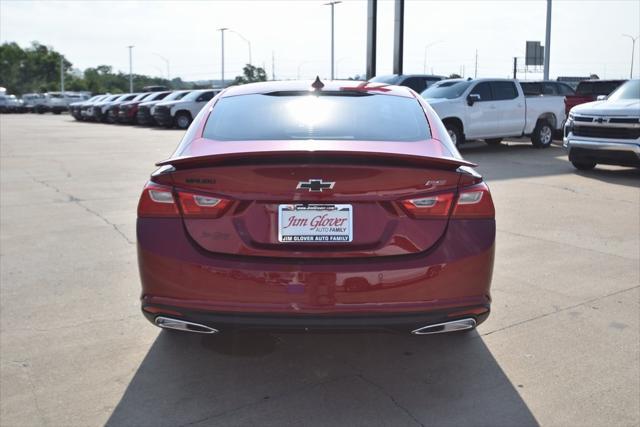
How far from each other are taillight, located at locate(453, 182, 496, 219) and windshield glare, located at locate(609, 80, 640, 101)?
1032 cm

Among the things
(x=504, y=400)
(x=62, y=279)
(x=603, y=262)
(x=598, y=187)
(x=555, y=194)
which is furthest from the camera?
(x=598, y=187)

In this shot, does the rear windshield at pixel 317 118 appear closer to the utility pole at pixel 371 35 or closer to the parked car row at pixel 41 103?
the utility pole at pixel 371 35

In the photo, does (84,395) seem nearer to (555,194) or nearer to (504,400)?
(504,400)

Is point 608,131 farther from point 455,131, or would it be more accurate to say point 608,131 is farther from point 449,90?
point 449,90

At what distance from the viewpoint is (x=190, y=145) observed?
11.2 feet

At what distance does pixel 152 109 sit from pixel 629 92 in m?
23.2

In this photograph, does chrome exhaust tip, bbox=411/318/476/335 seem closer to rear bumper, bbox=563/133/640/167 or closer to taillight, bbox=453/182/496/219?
taillight, bbox=453/182/496/219

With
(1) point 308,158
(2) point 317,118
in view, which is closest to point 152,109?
(2) point 317,118

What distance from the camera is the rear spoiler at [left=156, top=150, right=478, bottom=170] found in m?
2.97

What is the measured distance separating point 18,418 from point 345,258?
1.77 meters

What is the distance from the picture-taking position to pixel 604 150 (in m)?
11.4

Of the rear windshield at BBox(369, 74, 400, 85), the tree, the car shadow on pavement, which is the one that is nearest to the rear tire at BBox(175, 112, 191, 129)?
the rear windshield at BBox(369, 74, 400, 85)

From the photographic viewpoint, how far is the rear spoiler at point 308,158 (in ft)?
9.76

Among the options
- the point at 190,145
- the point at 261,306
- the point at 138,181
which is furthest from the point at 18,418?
the point at 138,181
